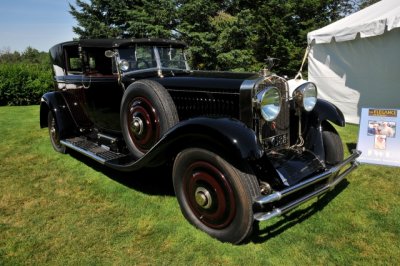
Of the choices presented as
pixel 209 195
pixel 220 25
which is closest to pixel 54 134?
pixel 209 195

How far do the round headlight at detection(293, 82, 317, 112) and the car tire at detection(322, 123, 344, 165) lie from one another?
18.9 inches

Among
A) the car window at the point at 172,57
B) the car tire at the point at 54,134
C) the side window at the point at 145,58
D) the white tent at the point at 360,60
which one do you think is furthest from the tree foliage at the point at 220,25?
the side window at the point at 145,58

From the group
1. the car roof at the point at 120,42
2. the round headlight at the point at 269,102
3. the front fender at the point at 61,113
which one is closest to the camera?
the round headlight at the point at 269,102

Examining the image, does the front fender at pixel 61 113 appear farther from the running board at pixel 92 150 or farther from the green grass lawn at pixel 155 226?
the green grass lawn at pixel 155 226

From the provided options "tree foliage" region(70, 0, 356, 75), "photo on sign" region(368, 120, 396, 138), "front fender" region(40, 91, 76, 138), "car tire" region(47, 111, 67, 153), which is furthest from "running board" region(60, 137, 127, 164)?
"tree foliage" region(70, 0, 356, 75)

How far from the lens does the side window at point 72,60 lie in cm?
523

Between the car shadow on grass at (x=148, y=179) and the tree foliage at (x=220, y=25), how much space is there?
8892 mm

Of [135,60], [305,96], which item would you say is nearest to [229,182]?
[305,96]

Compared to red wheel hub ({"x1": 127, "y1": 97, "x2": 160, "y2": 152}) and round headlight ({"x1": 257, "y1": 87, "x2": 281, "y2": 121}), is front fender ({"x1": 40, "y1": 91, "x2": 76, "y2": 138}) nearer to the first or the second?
red wheel hub ({"x1": 127, "y1": 97, "x2": 160, "y2": 152})

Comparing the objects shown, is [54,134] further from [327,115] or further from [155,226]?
[327,115]

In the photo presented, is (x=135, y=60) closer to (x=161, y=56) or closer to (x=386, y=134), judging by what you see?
(x=161, y=56)

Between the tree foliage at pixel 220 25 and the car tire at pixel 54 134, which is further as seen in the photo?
the tree foliage at pixel 220 25

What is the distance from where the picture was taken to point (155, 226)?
3.33m

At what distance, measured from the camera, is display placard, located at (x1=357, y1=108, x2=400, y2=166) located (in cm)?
484
